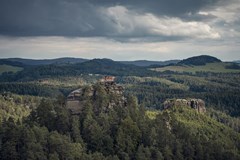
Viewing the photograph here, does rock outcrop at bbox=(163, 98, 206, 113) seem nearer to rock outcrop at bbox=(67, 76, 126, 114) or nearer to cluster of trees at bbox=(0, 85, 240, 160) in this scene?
cluster of trees at bbox=(0, 85, 240, 160)

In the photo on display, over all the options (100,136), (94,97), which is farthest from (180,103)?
(100,136)

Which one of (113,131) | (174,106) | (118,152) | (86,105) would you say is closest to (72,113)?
(86,105)

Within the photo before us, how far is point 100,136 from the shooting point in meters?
110

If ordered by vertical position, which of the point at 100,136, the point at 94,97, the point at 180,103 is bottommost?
the point at 180,103

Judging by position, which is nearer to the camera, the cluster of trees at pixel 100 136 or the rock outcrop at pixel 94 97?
the cluster of trees at pixel 100 136

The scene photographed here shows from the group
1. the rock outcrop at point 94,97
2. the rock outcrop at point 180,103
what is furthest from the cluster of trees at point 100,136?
the rock outcrop at point 180,103

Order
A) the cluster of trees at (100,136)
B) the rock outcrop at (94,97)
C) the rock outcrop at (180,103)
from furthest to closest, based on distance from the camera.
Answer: the rock outcrop at (180,103) < the rock outcrop at (94,97) < the cluster of trees at (100,136)

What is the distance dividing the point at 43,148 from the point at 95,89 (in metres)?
36.6

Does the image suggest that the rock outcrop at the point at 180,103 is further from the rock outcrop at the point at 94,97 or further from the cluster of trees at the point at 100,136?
the rock outcrop at the point at 94,97

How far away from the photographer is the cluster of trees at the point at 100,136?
9950 cm

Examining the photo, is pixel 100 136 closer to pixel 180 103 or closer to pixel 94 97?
pixel 94 97

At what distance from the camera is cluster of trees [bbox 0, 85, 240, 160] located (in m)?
99.5

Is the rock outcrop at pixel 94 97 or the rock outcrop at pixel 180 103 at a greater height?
the rock outcrop at pixel 94 97

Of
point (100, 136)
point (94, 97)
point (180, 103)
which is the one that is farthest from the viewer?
point (180, 103)
